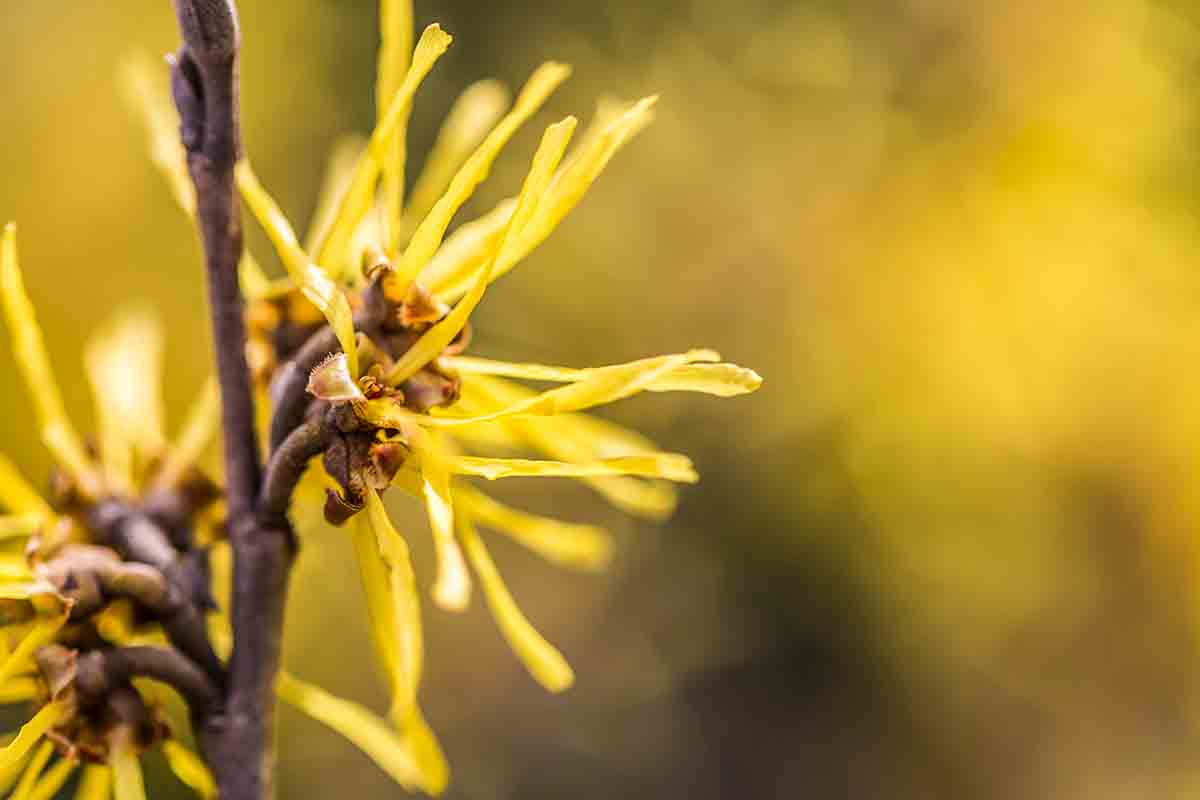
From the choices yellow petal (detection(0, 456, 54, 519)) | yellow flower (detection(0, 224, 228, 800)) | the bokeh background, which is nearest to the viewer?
yellow flower (detection(0, 224, 228, 800))

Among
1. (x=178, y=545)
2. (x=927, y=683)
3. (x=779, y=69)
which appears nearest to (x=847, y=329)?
(x=779, y=69)

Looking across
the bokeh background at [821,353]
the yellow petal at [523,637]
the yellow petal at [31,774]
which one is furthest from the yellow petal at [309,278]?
the bokeh background at [821,353]

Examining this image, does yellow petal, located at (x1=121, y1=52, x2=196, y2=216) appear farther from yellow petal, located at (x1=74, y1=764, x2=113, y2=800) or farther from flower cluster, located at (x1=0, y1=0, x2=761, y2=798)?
yellow petal, located at (x1=74, y1=764, x2=113, y2=800)

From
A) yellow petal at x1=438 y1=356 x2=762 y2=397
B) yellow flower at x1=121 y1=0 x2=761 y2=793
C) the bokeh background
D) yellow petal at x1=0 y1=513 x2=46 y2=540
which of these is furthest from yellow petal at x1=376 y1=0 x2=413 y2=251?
the bokeh background

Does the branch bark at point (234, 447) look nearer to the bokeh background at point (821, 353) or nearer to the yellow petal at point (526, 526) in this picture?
the yellow petal at point (526, 526)

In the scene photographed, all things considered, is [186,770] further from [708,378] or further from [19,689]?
[708,378]

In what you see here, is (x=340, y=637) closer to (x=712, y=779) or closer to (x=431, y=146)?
(x=712, y=779)

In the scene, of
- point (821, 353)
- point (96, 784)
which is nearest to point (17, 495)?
point (96, 784)
